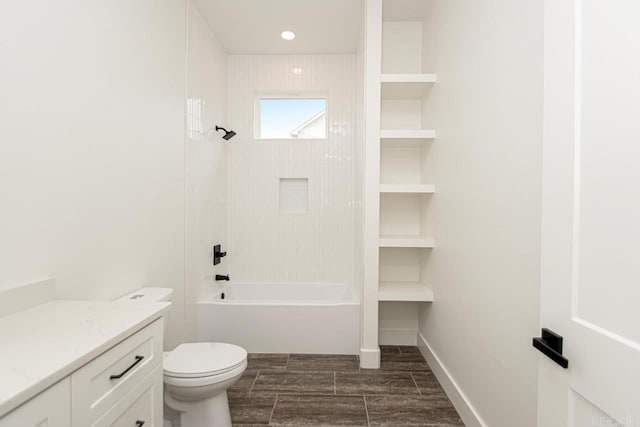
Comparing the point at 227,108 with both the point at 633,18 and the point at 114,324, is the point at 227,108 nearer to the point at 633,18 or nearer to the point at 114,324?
the point at 114,324

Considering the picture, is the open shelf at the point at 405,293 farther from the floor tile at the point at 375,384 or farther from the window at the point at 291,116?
the window at the point at 291,116

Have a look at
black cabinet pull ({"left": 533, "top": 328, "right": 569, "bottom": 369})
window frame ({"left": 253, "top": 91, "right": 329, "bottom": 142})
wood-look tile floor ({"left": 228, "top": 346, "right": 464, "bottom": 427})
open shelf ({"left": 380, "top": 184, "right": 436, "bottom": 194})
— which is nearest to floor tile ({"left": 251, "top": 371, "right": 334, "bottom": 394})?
wood-look tile floor ({"left": 228, "top": 346, "right": 464, "bottom": 427})

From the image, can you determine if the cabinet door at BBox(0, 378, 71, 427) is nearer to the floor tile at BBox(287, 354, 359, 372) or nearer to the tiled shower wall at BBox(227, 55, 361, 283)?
the floor tile at BBox(287, 354, 359, 372)

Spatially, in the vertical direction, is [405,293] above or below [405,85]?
below

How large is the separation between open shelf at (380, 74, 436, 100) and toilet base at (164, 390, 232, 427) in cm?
241

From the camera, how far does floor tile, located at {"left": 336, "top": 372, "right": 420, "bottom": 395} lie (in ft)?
6.71

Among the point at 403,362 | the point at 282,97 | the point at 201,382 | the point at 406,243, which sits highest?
the point at 282,97

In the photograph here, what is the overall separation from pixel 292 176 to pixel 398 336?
190cm

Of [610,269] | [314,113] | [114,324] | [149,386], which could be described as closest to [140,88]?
[114,324]

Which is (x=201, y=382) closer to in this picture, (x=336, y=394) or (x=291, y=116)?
(x=336, y=394)

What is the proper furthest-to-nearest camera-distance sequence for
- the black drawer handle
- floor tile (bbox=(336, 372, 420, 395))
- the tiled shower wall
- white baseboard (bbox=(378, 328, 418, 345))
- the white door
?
the tiled shower wall < white baseboard (bbox=(378, 328, 418, 345)) < floor tile (bbox=(336, 372, 420, 395)) < the black drawer handle < the white door

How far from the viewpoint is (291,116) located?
3352 mm

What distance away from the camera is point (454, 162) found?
1973mm

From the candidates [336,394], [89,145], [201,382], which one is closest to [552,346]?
[201,382]
